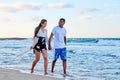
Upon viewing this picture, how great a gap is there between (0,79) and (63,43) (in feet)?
10.5

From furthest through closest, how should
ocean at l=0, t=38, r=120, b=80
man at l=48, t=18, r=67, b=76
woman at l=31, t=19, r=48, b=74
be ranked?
ocean at l=0, t=38, r=120, b=80, man at l=48, t=18, r=67, b=76, woman at l=31, t=19, r=48, b=74

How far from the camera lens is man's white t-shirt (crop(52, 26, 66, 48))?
10.5 m

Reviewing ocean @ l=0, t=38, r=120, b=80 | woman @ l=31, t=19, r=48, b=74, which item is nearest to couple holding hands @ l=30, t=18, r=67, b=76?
woman @ l=31, t=19, r=48, b=74

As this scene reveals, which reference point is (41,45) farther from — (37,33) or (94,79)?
(94,79)

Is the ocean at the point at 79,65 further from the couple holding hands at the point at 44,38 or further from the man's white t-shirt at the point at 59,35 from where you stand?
the man's white t-shirt at the point at 59,35

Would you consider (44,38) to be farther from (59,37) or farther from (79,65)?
(79,65)

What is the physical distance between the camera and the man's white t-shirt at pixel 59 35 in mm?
10492

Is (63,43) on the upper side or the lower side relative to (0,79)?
upper

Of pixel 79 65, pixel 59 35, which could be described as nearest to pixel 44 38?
pixel 59 35

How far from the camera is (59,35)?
1052 centimetres

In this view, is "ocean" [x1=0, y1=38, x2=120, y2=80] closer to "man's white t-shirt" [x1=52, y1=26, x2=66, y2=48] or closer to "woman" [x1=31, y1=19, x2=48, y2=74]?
"woman" [x1=31, y1=19, x2=48, y2=74]

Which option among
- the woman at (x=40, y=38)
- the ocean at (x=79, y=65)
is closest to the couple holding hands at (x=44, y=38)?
the woman at (x=40, y=38)

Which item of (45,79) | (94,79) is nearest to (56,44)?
(94,79)

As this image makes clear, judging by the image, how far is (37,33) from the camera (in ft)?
32.8
